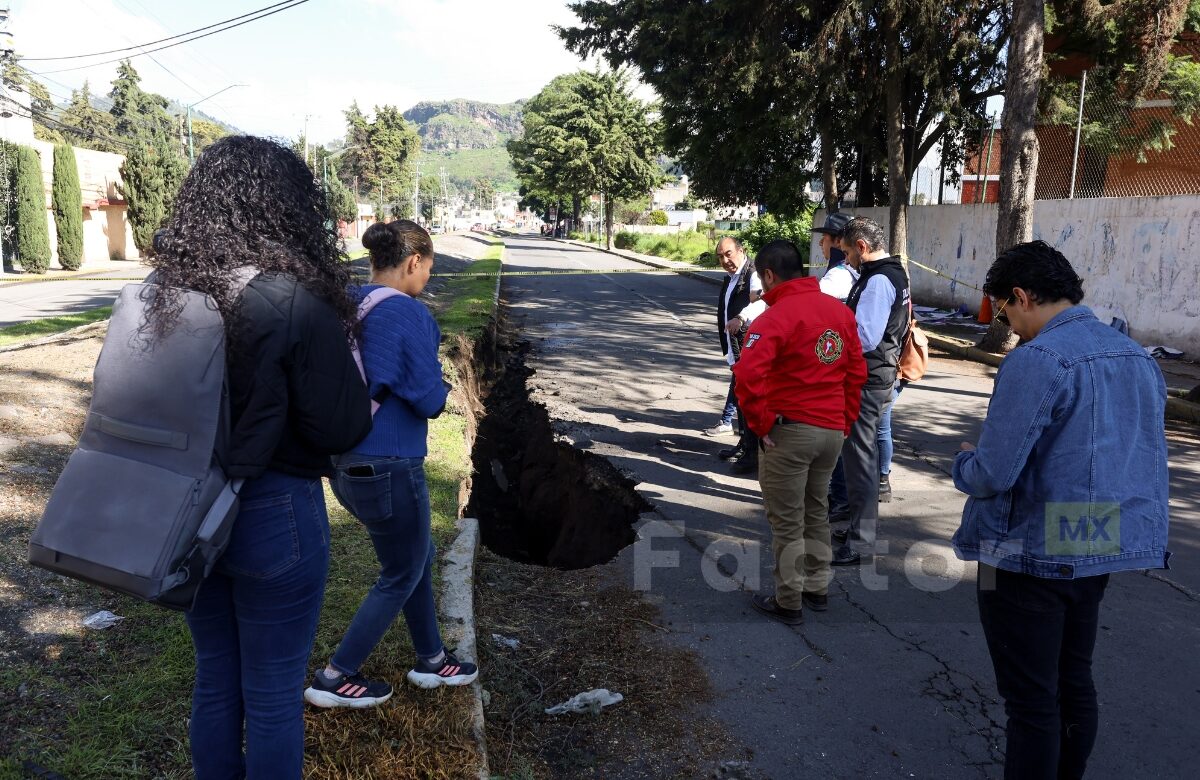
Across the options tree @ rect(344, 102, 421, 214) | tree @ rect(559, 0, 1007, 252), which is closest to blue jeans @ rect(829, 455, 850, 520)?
tree @ rect(559, 0, 1007, 252)

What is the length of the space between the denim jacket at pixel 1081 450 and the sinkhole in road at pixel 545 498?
3.29m

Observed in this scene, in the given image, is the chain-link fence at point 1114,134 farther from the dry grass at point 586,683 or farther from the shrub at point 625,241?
the shrub at point 625,241

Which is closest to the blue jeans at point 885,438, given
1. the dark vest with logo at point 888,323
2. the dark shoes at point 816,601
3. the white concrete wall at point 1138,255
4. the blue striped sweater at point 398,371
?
the dark vest with logo at point 888,323

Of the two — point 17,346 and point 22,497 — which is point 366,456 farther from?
point 17,346

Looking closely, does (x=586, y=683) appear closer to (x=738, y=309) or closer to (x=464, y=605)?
(x=464, y=605)

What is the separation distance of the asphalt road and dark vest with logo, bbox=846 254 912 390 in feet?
3.45

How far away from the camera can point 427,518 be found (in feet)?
9.21

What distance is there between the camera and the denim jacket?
221 cm

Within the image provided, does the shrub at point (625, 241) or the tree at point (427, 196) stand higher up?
the tree at point (427, 196)

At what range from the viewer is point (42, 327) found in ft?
41.1

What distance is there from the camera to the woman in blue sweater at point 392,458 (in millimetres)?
2592

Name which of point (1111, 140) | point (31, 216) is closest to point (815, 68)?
point (1111, 140)

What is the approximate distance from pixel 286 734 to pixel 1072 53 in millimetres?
19409

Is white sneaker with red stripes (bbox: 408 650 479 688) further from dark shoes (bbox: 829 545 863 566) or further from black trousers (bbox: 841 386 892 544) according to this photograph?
black trousers (bbox: 841 386 892 544)
